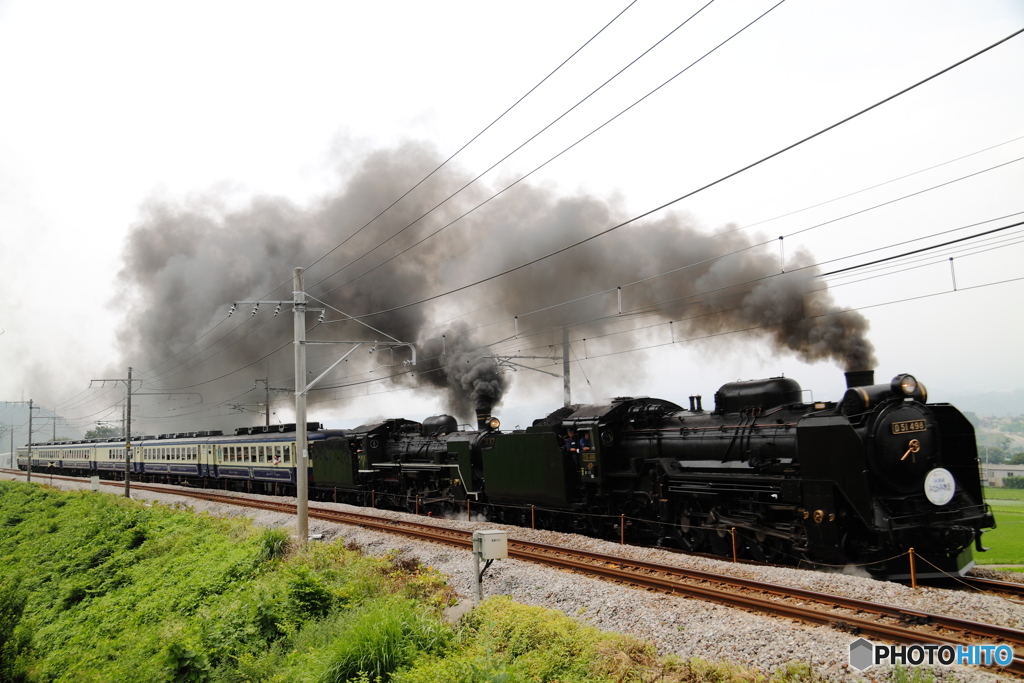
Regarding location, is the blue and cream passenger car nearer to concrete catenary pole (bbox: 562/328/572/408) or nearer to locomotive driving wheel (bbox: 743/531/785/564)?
concrete catenary pole (bbox: 562/328/572/408)

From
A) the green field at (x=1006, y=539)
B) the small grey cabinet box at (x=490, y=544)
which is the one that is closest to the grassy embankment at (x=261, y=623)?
the small grey cabinet box at (x=490, y=544)

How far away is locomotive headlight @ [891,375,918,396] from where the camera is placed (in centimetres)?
807

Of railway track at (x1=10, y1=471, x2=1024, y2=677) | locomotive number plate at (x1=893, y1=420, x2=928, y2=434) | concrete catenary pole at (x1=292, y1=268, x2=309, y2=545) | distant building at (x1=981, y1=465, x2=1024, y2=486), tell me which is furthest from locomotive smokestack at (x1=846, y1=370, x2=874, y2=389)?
distant building at (x1=981, y1=465, x2=1024, y2=486)

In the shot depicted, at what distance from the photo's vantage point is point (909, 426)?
7992 mm

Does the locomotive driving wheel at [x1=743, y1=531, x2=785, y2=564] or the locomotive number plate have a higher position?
the locomotive number plate

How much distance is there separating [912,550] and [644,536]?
14.8ft

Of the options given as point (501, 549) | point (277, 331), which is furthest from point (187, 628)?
point (277, 331)

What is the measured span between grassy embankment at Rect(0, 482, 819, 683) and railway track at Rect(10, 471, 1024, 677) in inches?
57.5

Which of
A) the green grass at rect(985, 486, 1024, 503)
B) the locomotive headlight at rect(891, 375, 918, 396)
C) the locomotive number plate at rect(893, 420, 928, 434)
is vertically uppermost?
the locomotive headlight at rect(891, 375, 918, 396)

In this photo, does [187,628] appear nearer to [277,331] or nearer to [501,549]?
[501,549]

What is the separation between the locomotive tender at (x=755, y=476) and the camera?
7840mm

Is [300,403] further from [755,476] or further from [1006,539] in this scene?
[1006,539]

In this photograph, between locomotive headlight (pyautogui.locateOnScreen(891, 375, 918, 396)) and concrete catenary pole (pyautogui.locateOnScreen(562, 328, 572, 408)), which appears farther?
concrete catenary pole (pyautogui.locateOnScreen(562, 328, 572, 408))

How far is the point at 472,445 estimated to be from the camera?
600 inches
